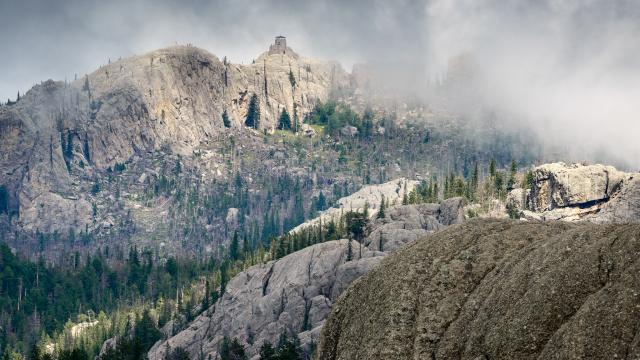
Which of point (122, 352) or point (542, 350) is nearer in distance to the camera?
point (542, 350)

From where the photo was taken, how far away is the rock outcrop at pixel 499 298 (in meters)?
48.1

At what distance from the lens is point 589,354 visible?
46531 mm

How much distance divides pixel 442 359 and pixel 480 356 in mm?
4134

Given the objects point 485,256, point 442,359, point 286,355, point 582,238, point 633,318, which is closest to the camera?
point 633,318

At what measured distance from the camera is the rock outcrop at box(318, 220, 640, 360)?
4806 cm

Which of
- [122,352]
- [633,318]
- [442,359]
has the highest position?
[633,318]

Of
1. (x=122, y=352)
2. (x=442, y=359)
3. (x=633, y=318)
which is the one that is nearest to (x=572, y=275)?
(x=633, y=318)

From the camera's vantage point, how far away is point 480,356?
55188 mm

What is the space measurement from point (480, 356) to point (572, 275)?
7.29 m

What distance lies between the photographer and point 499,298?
187 feet

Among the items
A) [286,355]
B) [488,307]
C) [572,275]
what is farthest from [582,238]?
[286,355]

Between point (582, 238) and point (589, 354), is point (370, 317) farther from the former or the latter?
point (589, 354)

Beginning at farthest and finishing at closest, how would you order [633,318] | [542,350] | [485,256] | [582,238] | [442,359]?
[485,256], [442,359], [582,238], [542,350], [633,318]

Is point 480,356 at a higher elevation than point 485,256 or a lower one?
lower
